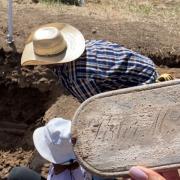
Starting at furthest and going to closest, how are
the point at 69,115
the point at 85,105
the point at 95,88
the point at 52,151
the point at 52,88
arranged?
the point at 52,88 < the point at 69,115 < the point at 95,88 < the point at 52,151 < the point at 85,105

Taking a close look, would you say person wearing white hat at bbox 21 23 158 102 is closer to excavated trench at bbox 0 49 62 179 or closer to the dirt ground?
the dirt ground

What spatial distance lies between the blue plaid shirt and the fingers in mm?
2110

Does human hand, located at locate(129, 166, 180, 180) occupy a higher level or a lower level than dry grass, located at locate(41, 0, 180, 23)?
higher

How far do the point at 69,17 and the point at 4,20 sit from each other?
78 centimetres

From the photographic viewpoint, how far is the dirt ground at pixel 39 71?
5.41m

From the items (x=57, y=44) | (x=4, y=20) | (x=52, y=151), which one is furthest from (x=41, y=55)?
(x=4, y=20)

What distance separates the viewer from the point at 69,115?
517 cm

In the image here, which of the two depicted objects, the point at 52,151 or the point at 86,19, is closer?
the point at 52,151

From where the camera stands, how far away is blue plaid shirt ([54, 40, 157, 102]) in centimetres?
351

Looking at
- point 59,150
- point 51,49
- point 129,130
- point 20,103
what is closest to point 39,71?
point 20,103

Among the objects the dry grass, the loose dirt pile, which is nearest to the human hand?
the loose dirt pile

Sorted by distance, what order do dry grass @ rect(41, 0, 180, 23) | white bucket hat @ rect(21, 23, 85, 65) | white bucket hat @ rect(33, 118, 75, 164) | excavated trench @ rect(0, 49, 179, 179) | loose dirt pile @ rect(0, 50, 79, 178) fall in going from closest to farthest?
white bucket hat @ rect(33, 118, 75, 164) < white bucket hat @ rect(21, 23, 85, 65) < loose dirt pile @ rect(0, 50, 79, 178) < excavated trench @ rect(0, 49, 179, 179) < dry grass @ rect(41, 0, 180, 23)

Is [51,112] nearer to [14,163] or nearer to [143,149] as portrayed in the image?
[14,163]

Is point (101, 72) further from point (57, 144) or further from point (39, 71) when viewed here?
point (39, 71)
